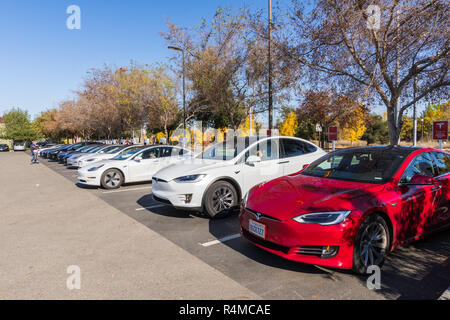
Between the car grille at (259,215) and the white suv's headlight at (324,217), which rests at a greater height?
the white suv's headlight at (324,217)

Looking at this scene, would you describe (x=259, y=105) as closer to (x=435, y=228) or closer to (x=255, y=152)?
(x=255, y=152)

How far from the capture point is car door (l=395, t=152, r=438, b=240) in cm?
368

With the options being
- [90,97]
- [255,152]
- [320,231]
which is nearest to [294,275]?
[320,231]

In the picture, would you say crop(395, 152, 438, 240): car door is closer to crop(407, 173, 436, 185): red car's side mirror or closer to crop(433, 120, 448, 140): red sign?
crop(407, 173, 436, 185): red car's side mirror

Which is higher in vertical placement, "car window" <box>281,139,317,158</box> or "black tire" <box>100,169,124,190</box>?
"car window" <box>281,139,317,158</box>

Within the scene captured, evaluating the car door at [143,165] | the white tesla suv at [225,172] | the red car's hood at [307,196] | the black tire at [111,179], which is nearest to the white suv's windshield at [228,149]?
the white tesla suv at [225,172]

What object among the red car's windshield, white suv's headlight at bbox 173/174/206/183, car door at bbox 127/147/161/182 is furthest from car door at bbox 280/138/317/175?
car door at bbox 127/147/161/182

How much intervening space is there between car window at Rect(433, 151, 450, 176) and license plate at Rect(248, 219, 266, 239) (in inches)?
113

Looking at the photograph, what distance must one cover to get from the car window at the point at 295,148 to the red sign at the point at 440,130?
7289 mm

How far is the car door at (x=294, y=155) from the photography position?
658cm

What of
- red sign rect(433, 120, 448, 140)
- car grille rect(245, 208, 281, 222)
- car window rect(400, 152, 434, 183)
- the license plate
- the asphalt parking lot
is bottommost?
the asphalt parking lot

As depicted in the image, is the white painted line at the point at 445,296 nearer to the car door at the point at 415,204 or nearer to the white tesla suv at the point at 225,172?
the car door at the point at 415,204

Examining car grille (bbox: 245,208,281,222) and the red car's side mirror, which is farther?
the red car's side mirror

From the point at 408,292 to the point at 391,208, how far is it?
0.91m
